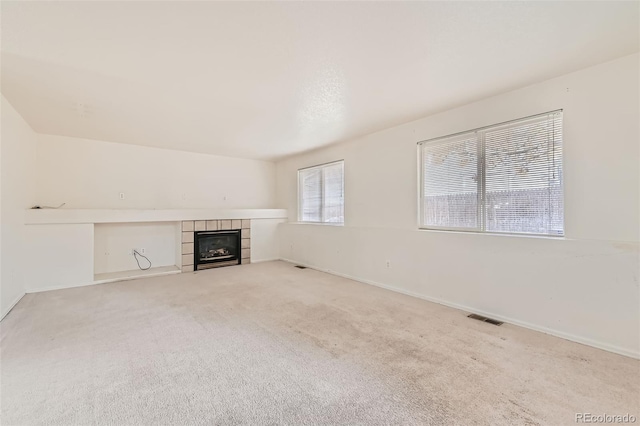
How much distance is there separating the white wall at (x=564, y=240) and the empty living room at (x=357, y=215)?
2 centimetres

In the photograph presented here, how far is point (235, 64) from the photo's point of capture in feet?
7.61

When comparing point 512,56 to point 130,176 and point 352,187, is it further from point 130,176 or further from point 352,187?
point 130,176

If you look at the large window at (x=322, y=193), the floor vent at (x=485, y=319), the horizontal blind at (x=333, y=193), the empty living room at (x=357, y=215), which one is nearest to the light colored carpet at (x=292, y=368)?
the empty living room at (x=357, y=215)

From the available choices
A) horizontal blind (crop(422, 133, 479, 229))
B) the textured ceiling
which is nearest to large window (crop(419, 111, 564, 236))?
horizontal blind (crop(422, 133, 479, 229))

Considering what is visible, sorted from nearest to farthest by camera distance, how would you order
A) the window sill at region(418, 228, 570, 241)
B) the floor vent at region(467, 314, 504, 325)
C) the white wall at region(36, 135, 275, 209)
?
the window sill at region(418, 228, 570, 241) < the floor vent at region(467, 314, 504, 325) < the white wall at region(36, 135, 275, 209)

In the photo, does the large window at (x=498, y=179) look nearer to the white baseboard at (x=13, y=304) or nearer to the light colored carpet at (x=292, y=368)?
the light colored carpet at (x=292, y=368)

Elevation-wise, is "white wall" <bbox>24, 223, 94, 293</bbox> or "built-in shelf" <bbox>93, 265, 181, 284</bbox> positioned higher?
"white wall" <bbox>24, 223, 94, 293</bbox>

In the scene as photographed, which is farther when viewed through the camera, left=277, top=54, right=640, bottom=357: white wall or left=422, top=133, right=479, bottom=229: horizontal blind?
left=422, top=133, right=479, bottom=229: horizontal blind

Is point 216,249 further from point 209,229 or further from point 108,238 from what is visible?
point 108,238

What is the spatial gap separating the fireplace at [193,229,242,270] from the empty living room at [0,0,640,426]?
79 cm

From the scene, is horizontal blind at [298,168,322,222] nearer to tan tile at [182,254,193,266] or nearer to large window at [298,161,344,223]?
large window at [298,161,344,223]

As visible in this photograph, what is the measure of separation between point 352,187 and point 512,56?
2.89 meters

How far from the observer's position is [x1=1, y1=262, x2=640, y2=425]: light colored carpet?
5.22ft

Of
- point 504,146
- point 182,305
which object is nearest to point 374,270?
point 504,146
